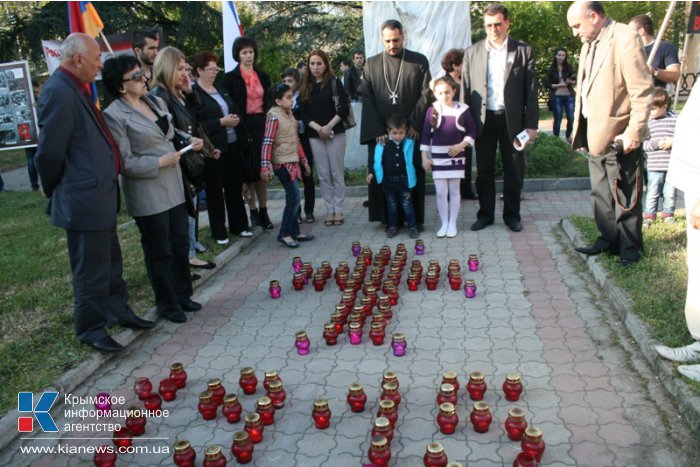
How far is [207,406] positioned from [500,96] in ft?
16.5

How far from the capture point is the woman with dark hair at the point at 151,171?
15.5ft

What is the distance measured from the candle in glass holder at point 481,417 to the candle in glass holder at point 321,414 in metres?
0.86

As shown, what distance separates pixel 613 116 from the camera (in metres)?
5.39

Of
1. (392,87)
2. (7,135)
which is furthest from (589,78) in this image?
(7,135)

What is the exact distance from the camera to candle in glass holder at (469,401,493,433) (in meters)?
3.45

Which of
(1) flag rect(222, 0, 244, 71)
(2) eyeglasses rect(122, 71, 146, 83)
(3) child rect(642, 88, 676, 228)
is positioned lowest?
(3) child rect(642, 88, 676, 228)

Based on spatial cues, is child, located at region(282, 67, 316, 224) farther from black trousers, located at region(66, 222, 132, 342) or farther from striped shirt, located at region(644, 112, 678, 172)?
striped shirt, located at region(644, 112, 678, 172)

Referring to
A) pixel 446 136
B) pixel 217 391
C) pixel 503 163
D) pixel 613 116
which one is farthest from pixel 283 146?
pixel 217 391

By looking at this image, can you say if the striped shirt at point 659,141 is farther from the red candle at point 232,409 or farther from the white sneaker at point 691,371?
the red candle at point 232,409

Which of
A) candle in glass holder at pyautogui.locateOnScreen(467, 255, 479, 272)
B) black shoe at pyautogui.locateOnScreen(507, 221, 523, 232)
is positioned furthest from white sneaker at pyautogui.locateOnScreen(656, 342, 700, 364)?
black shoe at pyautogui.locateOnScreen(507, 221, 523, 232)

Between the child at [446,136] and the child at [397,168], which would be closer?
the child at [446,136]

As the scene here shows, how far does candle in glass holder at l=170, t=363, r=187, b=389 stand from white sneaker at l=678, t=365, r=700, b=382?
324cm

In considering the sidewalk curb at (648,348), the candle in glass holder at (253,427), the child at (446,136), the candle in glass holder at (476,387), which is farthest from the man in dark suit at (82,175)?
the sidewalk curb at (648,348)

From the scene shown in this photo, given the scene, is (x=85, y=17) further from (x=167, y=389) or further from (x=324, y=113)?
(x=167, y=389)
